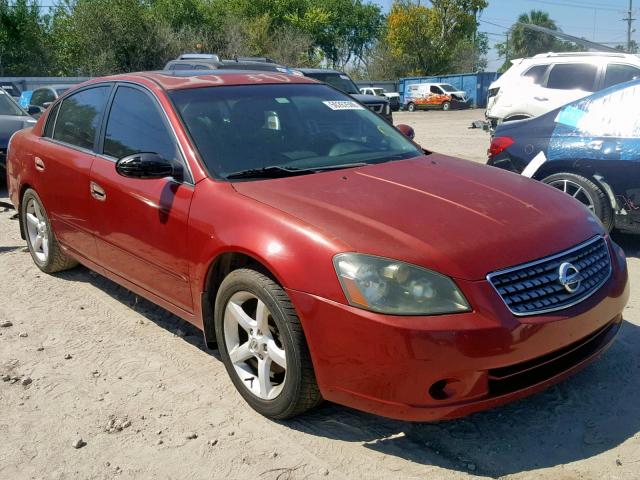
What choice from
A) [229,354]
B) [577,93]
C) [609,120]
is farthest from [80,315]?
[577,93]

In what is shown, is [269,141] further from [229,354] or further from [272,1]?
[272,1]

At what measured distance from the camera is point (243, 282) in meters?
3.04

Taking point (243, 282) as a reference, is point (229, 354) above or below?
below

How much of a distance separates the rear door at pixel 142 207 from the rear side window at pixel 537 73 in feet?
33.5

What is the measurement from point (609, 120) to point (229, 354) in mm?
4038

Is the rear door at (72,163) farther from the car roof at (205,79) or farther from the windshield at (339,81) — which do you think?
the windshield at (339,81)

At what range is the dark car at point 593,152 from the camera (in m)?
5.42

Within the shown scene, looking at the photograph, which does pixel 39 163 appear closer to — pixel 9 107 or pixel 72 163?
pixel 72 163

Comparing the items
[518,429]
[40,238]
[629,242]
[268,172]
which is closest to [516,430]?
[518,429]

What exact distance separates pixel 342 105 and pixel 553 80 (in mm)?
9375

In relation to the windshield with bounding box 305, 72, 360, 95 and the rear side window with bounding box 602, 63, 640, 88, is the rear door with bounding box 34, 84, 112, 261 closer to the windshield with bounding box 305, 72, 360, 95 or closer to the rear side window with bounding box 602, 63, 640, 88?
the rear side window with bounding box 602, 63, 640, 88

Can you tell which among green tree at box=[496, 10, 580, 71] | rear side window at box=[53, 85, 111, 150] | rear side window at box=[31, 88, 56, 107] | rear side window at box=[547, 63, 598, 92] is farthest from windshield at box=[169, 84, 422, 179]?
green tree at box=[496, 10, 580, 71]

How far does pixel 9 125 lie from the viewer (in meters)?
9.48

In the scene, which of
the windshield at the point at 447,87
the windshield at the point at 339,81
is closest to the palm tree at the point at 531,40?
the windshield at the point at 447,87
